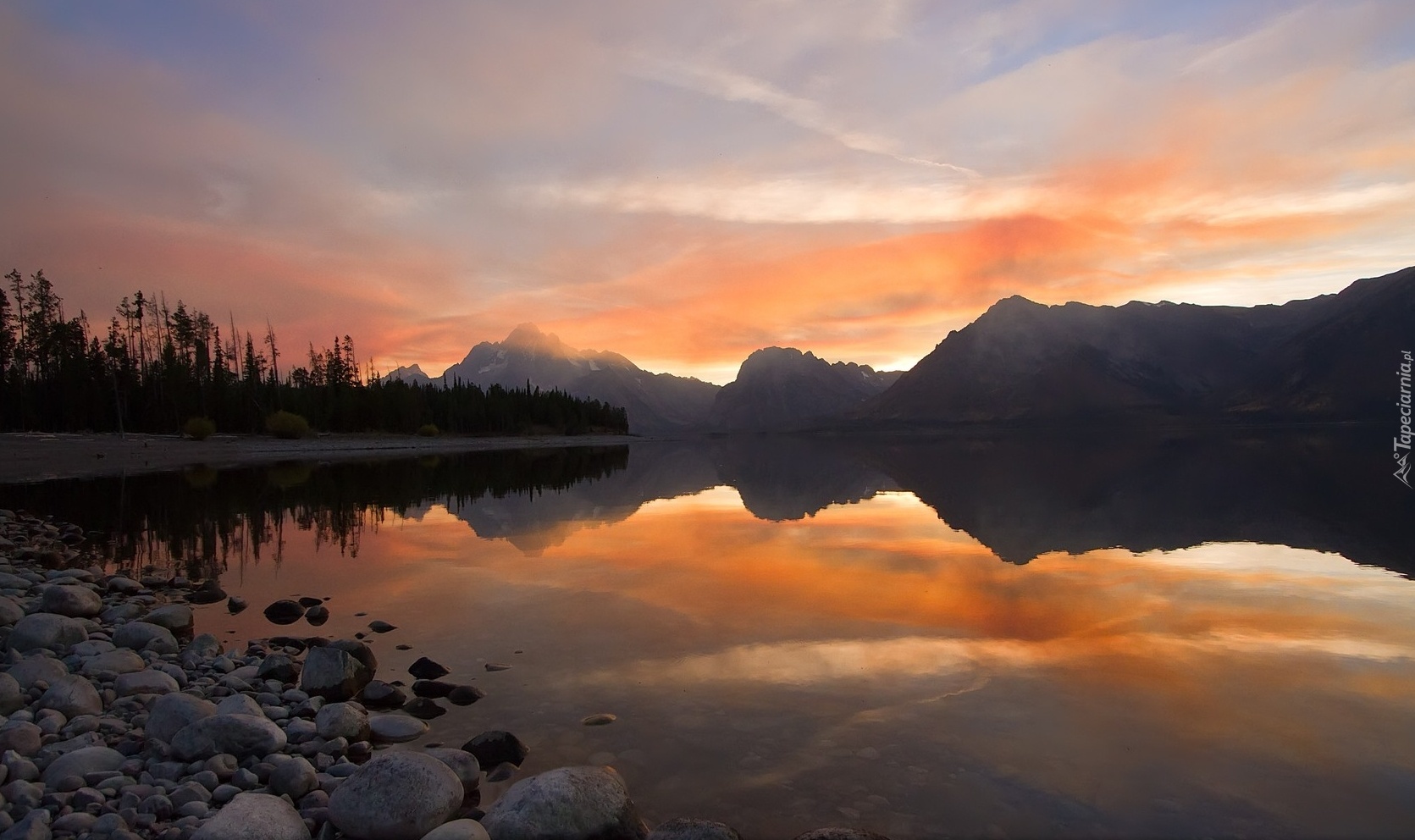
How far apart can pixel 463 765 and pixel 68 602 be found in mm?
11533

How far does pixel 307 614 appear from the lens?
14.9m

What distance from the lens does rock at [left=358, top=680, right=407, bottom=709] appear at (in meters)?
10.2

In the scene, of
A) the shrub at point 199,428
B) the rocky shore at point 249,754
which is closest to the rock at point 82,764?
the rocky shore at point 249,754

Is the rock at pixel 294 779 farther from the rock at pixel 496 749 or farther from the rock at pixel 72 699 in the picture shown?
the rock at pixel 72 699

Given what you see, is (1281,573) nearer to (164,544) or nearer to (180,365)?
(164,544)

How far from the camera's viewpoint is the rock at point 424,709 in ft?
32.0

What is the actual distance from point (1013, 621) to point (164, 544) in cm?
2591

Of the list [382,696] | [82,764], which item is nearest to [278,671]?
[382,696]

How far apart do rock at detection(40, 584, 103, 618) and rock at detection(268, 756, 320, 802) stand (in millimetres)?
9791

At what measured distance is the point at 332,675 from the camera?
34.0 ft

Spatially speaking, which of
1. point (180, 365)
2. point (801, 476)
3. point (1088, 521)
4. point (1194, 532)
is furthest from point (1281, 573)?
point (180, 365)

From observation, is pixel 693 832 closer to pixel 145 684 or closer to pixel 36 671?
pixel 145 684

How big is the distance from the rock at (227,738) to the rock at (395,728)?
3.62ft

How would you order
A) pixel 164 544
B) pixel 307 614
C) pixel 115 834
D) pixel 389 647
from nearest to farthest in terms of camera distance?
1. pixel 115 834
2. pixel 389 647
3. pixel 307 614
4. pixel 164 544
